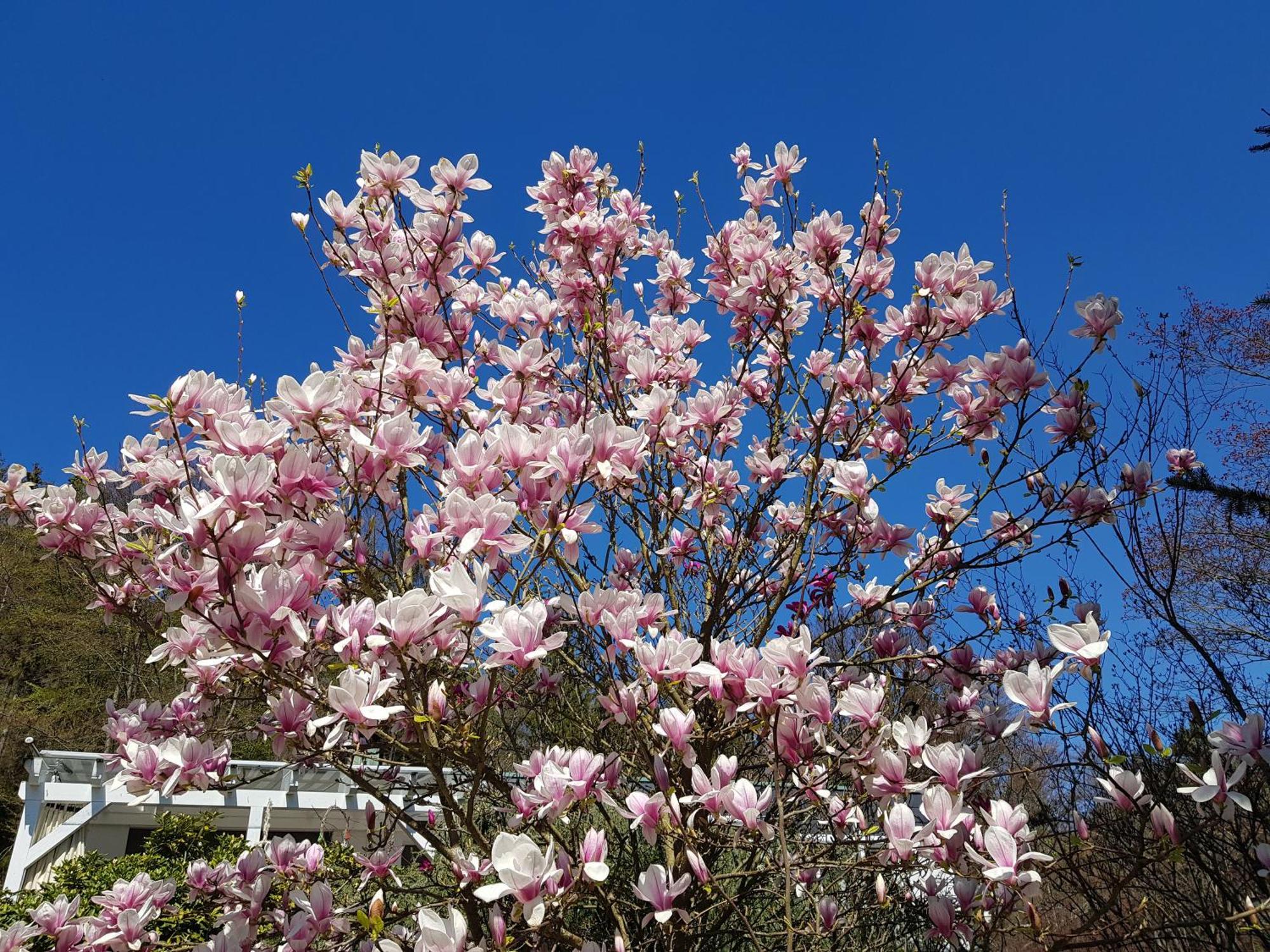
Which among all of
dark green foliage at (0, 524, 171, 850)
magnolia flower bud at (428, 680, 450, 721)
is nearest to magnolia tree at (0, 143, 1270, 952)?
magnolia flower bud at (428, 680, 450, 721)

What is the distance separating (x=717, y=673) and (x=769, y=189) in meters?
2.03

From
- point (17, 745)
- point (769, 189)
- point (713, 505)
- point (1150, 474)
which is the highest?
point (17, 745)

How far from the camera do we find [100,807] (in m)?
7.74

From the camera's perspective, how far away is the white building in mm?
7797

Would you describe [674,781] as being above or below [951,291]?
below

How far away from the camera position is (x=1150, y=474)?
7.13 ft

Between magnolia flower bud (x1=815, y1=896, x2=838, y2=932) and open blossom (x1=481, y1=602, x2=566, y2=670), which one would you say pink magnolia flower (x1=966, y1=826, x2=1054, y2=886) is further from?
open blossom (x1=481, y1=602, x2=566, y2=670)

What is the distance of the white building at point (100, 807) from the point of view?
7.80 m

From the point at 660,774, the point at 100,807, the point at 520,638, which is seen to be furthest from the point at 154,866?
the point at 520,638

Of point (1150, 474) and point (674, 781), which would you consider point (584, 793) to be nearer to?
point (674, 781)

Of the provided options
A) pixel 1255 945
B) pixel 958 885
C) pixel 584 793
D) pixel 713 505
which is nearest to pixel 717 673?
pixel 584 793

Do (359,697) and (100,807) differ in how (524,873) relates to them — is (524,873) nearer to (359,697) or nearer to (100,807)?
(359,697)

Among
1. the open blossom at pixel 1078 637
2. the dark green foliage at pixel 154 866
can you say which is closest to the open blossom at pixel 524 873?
the open blossom at pixel 1078 637

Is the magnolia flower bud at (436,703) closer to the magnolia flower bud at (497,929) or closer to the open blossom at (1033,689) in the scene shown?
the magnolia flower bud at (497,929)
